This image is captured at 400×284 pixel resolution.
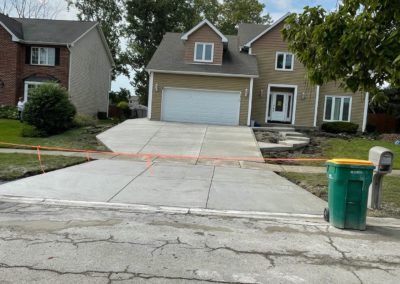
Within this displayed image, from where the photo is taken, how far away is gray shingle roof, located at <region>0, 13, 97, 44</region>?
32156mm

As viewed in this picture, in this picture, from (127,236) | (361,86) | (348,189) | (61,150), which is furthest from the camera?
(61,150)

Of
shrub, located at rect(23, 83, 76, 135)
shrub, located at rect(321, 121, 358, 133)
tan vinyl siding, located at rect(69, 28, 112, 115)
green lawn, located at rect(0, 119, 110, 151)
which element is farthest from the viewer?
tan vinyl siding, located at rect(69, 28, 112, 115)

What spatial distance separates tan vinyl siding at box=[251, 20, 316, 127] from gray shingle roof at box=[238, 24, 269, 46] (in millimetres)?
1936

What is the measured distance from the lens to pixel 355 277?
5148 millimetres

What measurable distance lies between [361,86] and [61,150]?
Answer: 1213cm

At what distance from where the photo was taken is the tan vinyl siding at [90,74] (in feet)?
110

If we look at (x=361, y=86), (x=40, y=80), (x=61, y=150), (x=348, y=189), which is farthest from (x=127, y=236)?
(x=40, y=80)

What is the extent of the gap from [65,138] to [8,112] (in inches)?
426

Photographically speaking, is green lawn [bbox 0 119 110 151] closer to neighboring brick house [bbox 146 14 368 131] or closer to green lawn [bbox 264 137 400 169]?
neighboring brick house [bbox 146 14 368 131]

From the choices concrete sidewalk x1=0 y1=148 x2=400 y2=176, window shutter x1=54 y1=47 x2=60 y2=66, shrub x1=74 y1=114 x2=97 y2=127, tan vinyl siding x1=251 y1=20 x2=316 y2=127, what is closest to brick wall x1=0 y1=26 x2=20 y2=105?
window shutter x1=54 y1=47 x2=60 y2=66

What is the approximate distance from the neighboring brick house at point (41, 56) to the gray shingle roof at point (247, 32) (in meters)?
12.0

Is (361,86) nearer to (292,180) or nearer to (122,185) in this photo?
(292,180)

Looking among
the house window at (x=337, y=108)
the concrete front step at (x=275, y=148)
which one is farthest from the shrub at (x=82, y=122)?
the house window at (x=337, y=108)

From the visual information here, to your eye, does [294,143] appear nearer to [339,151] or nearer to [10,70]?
[339,151]
